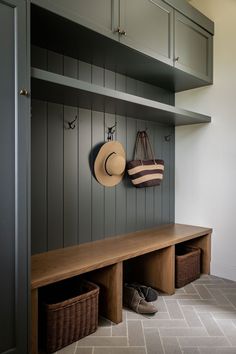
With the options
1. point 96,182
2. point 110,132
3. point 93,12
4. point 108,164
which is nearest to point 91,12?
point 93,12

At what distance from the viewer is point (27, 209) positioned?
1427 millimetres

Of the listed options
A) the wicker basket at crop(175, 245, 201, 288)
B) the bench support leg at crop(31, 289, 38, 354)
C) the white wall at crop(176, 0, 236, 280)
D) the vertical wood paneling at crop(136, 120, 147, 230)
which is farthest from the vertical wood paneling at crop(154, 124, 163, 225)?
the bench support leg at crop(31, 289, 38, 354)

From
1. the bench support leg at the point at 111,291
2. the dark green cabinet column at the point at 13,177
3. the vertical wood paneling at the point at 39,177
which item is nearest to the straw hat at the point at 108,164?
the vertical wood paneling at the point at 39,177

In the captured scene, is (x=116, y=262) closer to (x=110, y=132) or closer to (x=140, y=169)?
(x=140, y=169)

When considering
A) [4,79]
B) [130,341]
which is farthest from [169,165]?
[4,79]

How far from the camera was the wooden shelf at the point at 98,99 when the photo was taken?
1618 millimetres

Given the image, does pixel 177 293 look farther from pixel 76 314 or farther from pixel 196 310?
pixel 76 314

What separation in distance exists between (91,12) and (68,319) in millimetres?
1879

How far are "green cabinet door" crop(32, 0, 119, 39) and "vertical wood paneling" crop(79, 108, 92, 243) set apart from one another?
649 millimetres

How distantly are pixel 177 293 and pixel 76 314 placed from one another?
3.43 ft

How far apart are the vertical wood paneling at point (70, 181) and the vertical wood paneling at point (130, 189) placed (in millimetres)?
586

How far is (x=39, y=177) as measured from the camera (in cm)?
202

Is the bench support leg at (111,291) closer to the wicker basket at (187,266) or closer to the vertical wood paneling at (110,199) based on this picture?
the vertical wood paneling at (110,199)

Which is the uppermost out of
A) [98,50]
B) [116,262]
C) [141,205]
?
[98,50]
